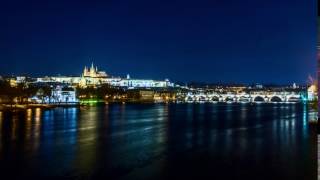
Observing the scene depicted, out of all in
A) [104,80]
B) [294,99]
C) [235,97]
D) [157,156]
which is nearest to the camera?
[157,156]

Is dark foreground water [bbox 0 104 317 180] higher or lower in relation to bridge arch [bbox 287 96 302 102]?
lower

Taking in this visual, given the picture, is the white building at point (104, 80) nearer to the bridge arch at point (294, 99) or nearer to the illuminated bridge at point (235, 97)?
the illuminated bridge at point (235, 97)

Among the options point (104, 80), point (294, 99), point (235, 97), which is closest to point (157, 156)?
point (294, 99)

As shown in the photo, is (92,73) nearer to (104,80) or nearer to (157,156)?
(104,80)

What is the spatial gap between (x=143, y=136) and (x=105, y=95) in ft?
134

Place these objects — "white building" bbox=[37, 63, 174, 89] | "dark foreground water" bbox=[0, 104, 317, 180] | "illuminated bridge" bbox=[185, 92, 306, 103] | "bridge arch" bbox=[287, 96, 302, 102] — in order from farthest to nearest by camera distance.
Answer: "white building" bbox=[37, 63, 174, 89], "illuminated bridge" bbox=[185, 92, 306, 103], "bridge arch" bbox=[287, 96, 302, 102], "dark foreground water" bbox=[0, 104, 317, 180]

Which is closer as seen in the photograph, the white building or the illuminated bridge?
the illuminated bridge

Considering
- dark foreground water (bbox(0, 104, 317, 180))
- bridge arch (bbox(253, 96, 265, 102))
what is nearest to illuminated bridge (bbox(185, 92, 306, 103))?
bridge arch (bbox(253, 96, 265, 102))

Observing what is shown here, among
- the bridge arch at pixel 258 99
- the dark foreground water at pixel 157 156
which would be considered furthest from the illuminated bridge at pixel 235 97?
the dark foreground water at pixel 157 156

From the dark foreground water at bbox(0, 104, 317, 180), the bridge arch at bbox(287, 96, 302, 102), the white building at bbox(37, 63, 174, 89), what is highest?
the white building at bbox(37, 63, 174, 89)

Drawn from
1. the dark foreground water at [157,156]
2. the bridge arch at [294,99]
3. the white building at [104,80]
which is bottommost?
the dark foreground water at [157,156]

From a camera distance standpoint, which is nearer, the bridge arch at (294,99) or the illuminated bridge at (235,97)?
the bridge arch at (294,99)

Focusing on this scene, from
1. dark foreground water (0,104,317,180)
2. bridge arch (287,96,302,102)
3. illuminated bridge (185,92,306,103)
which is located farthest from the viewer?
illuminated bridge (185,92,306,103)

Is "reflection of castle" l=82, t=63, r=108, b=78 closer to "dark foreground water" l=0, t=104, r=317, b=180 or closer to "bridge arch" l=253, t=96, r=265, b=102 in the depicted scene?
"bridge arch" l=253, t=96, r=265, b=102
